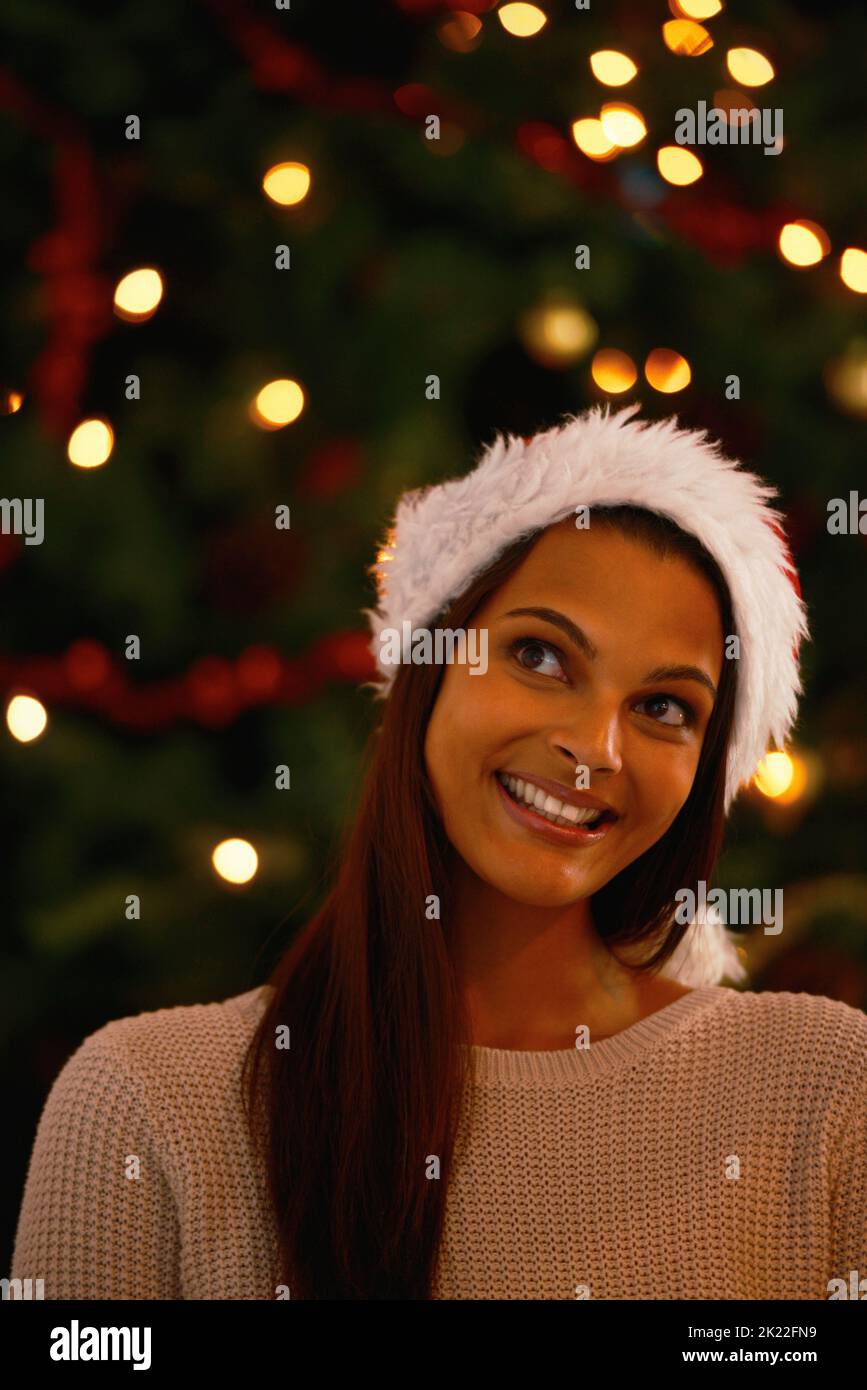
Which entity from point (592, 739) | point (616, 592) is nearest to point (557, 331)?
point (616, 592)

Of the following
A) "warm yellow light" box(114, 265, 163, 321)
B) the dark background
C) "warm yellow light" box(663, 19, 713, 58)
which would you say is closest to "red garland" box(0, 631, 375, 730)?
the dark background

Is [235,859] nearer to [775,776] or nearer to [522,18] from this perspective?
[775,776]

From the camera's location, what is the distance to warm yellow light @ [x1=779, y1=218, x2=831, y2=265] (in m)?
1.62

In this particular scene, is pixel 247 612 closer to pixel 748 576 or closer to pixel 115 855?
pixel 115 855

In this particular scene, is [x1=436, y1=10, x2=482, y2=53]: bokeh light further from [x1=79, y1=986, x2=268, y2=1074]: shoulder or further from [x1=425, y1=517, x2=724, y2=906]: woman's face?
[x1=79, y1=986, x2=268, y2=1074]: shoulder

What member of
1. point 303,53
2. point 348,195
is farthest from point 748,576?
point 303,53

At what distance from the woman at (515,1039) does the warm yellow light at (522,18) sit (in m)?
0.66

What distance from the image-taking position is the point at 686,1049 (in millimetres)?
1204

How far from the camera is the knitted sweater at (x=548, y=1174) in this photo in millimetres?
1104

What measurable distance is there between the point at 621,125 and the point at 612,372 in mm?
291

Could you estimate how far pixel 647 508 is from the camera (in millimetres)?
1170

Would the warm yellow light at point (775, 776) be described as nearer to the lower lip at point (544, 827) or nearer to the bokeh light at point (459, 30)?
the lower lip at point (544, 827)

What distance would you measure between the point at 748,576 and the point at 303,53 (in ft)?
3.15
